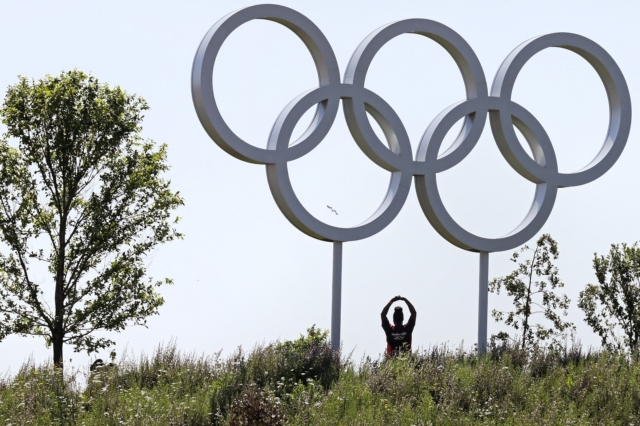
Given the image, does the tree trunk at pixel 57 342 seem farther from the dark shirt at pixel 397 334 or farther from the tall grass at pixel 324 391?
the dark shirt at pixel 397 334

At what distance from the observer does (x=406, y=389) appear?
34.6 ft

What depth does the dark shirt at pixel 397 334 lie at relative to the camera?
517 inches

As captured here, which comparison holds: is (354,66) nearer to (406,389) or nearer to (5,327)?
(406,389)

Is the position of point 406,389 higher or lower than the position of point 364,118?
lower

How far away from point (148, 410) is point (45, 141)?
830 centimetres

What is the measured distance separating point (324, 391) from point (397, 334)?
281cm

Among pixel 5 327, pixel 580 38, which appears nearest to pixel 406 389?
pixel 580 38

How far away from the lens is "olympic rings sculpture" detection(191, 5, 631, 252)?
40.1ft

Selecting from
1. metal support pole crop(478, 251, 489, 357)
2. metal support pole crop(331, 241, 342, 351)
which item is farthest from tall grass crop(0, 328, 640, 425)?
metal support pole crop(478, 251, 489, 357)

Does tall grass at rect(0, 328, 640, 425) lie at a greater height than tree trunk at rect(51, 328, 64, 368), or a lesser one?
lesser

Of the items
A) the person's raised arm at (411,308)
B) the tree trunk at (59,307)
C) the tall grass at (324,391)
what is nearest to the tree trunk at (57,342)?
the tree trunk at (59,307)

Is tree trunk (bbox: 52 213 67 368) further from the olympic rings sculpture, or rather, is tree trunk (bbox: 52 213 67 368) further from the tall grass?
the olympic rings sculpture

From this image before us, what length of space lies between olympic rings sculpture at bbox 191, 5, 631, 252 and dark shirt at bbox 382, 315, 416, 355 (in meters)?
1.40

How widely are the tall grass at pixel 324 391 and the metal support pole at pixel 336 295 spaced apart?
61 cm
